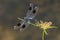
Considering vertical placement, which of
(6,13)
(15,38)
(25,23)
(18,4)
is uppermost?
(18,4)

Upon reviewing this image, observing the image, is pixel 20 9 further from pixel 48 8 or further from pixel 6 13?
pixel 48 8

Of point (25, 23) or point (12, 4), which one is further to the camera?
point (12, 4)

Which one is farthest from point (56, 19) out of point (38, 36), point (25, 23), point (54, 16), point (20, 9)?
point (25, 23)

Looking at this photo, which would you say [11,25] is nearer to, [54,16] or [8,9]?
[8,9]

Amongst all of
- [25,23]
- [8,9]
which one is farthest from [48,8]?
[25,23]

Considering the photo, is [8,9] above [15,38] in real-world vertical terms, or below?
above

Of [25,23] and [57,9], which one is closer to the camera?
[25,23]
